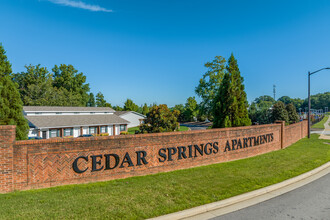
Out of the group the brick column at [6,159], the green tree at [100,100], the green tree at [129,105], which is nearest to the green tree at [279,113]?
the brick column at [6,159]

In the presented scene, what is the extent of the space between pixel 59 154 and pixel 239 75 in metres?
13.8

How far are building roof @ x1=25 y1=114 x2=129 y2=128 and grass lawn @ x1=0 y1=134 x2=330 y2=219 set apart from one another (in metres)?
25.0

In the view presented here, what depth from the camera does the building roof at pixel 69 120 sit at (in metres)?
28.4

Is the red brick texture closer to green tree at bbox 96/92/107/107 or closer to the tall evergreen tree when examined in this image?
the tall evergreen tree

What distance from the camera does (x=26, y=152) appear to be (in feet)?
21.4

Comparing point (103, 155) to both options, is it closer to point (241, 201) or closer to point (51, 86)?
point (241, 201)

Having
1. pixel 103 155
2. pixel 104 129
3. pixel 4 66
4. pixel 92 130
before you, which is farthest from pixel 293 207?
pixel 104 129

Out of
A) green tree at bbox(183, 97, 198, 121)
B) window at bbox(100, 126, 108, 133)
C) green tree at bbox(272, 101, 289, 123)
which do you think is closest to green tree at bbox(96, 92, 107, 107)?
green tree at bbox(183, 97, 198, 121)

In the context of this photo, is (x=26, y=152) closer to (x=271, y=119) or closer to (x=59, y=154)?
(x=59, y=154)

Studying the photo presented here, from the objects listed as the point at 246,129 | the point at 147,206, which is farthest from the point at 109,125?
the point at 147,206

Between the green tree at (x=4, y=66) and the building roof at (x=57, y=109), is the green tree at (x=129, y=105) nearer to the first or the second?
the building roof at (x=57, y=109)

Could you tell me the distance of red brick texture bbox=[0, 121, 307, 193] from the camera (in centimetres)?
640

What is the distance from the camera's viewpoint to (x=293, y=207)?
596cm

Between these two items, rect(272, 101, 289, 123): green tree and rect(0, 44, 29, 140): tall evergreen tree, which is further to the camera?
rect(272, 101, 289, 123): green tree
